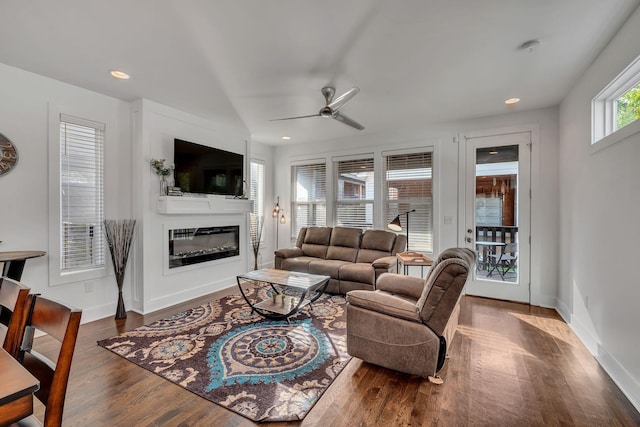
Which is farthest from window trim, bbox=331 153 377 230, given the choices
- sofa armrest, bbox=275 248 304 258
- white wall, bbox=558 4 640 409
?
white wall, bbox=558 4 640 409

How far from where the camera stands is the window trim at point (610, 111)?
2180mm

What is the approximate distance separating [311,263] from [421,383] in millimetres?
2603

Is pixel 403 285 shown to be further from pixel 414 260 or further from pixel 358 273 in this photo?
pixel 358 273

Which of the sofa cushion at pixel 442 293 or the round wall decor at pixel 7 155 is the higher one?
the round wall decor at pixel 7 155

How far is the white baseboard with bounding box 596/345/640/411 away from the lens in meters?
1.98

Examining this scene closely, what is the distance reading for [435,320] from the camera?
210 centimetres

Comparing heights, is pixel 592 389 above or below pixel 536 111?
below

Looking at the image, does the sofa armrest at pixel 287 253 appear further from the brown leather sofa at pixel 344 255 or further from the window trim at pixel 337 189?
the window trim at pixel 337 189

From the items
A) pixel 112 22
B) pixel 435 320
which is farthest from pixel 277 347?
pixel 112 22

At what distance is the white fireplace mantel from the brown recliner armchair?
105 inches

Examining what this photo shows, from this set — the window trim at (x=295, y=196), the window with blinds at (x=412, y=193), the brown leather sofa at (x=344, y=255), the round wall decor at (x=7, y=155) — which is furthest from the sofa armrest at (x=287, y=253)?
the round wall decor at (x=7, y=155)

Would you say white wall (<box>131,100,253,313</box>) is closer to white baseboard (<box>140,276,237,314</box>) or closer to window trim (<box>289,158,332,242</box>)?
white baseboard (<box>140,276,237,314</box>)

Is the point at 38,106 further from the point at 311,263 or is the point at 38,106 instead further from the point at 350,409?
the point at 350,409

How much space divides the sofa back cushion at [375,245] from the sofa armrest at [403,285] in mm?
1507
